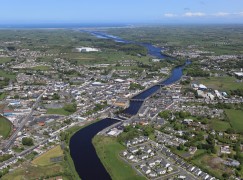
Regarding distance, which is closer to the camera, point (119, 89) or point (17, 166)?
point (17, 166)

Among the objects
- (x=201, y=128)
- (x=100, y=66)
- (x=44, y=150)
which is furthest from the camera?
(x=100, y=66)

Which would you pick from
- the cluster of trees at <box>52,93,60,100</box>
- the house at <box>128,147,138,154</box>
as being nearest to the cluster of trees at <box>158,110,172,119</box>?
the house at <box>128,147,138,154</box>

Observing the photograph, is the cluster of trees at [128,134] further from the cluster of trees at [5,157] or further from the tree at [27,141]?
the cluster of trees at [5,157]

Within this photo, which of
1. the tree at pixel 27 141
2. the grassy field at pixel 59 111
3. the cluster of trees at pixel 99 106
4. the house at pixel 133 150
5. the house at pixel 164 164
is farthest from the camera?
the cluster of trees at pixel 99 106

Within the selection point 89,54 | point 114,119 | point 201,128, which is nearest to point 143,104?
point 114,119

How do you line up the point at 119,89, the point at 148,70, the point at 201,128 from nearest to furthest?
1. the point at 201,128
2. the point at 119,89
3. the point at 148,70

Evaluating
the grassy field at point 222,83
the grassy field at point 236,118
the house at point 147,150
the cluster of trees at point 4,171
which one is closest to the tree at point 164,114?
the grassy field at point 236,118

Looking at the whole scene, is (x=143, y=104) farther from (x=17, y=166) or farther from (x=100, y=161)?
(x=17, y=166)
